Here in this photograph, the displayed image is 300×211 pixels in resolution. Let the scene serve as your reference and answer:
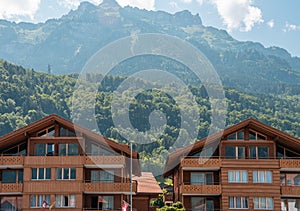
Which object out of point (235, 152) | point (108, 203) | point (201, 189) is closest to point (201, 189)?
point (201, 189)

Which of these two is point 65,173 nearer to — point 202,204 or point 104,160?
point 104,160

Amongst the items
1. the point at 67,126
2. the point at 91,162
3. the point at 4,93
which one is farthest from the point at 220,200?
the point at 4,93

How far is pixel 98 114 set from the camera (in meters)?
118

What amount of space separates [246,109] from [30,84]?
210 feet

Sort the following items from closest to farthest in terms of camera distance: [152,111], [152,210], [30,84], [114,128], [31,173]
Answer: [31,173], [152,210], [114,128], [152,111], [30,84]

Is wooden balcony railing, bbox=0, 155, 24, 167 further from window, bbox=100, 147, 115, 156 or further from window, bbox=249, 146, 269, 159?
window, bbox=249, 146, 269, 159

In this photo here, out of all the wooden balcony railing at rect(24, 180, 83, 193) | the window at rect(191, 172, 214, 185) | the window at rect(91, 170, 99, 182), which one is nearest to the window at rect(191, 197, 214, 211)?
the window at rect(191, 172, 214, 185)

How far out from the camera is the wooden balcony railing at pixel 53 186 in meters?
43.5

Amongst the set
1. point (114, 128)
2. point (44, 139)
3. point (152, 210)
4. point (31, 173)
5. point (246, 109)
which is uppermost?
point (246, 109)

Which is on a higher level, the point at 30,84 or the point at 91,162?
the point at 30,84

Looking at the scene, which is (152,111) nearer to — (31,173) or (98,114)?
(98,114)

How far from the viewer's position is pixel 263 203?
146 feet

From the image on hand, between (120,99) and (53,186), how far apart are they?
8063 cm

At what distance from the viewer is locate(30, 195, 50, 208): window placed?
43469 mm
